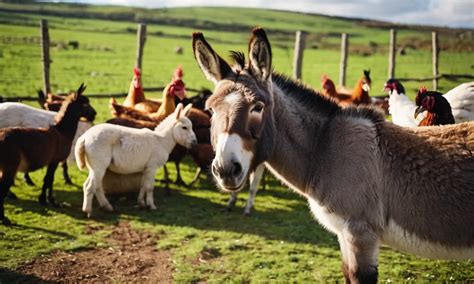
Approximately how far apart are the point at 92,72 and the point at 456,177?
26.7 meters

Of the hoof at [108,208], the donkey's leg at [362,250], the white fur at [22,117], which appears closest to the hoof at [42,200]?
the hoof at [108,208]

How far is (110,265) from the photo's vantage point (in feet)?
19.3

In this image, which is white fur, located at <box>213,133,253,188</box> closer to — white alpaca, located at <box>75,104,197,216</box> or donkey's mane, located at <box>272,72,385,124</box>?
donkey's mane, located at <box>272,72,385,124</box>

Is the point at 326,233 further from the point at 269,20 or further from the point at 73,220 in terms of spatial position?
the point at 269,20

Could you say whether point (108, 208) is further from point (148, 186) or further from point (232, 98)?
point (232, 98)

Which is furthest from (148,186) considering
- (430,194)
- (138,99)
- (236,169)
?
(430,194)

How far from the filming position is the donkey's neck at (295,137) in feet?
11.6

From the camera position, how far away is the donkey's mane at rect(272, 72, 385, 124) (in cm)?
369

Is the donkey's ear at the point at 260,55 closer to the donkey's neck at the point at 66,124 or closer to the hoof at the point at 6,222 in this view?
the hoof at the point at 6,222

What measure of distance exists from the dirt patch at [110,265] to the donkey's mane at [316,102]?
3251 mm

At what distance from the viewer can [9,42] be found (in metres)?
20.3

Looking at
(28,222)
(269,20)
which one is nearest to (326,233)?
(28,222)

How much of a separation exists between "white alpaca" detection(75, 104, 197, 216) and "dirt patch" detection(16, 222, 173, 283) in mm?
1435

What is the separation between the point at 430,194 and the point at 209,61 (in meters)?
2.19
